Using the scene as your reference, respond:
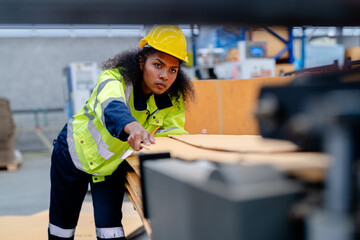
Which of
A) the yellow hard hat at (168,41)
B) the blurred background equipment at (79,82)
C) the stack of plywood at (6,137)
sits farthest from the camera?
the blurred background equipment at (79,82)

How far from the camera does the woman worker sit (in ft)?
3.70

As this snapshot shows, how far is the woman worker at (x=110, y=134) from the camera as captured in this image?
1.13 meters

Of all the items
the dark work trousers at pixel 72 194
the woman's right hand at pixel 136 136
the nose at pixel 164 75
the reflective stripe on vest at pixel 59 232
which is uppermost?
the nose at pixel 164 75

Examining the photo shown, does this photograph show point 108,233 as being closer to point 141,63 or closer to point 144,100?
point 144,100

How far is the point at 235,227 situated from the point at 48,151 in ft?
21.8

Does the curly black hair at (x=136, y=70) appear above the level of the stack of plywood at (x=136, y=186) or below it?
above

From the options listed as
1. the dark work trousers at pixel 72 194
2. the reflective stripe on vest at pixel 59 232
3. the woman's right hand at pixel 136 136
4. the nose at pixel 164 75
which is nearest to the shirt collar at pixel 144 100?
the nose at pixel 164 75

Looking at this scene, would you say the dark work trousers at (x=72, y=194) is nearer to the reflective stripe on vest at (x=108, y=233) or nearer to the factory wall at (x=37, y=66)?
the reflective stripe on vest at (x=108, y=233)

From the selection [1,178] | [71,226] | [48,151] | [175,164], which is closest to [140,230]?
[71,226]

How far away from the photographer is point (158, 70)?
1153 millimetres

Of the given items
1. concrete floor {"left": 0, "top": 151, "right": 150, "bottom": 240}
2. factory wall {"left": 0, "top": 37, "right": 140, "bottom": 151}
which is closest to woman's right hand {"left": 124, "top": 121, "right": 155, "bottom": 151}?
concrete floor {"left": 0, "top": 151, "right": 150, "bottom": 240}

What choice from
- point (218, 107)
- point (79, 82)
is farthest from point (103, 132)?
point (79, 82)

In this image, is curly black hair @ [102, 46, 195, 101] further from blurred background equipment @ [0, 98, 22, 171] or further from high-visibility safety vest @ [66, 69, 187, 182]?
blurred background equipment @ [0, 98, 22, 171]

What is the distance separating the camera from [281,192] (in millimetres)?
330
